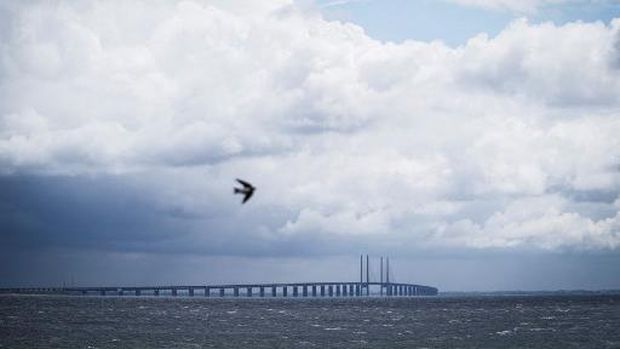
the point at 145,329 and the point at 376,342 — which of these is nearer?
the point at 376,342

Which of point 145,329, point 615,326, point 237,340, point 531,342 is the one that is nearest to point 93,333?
point 145,329

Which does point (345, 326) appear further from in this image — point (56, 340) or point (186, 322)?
point (56, 340)

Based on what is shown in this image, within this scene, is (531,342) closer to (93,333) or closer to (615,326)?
(615,326)

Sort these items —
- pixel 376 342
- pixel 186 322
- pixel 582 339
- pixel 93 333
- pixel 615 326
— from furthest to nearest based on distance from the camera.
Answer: pixel 186 322 < pixel 615 326 < pixel 93 333 < pixel 582 339 < pixel 376 342

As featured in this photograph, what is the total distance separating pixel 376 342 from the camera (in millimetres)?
74438

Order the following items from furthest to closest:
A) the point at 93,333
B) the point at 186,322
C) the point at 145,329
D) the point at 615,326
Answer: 1. the point at 186,322
2. the point at 615,326
3. the point at 145,329
4. the point at 93,333

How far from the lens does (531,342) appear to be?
76.8m

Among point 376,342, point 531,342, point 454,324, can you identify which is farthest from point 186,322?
point 531,342

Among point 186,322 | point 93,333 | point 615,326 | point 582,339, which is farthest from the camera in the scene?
point 186,322

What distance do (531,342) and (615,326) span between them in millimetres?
31140

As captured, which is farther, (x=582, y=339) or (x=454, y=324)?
(x=454, y=324)

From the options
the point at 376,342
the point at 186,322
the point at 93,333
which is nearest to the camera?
the point at 376,342

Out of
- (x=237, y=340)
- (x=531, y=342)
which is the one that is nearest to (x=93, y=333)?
(x=237, y=340)

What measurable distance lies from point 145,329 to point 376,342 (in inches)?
1269
